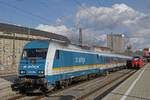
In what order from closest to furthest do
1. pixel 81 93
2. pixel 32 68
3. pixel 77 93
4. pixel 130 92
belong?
1. pixel 130 92
2. pixel 32 68
3. pixel 81 93
4. pixel 77 93

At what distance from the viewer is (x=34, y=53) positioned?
61.2 ft

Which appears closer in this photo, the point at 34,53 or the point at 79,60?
the point at 34,53

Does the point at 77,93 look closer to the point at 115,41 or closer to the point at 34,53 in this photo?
the point at 34,53

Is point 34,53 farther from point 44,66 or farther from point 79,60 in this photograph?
point 79,60

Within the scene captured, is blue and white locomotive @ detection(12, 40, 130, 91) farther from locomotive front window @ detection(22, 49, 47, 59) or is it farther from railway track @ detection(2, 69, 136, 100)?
railway track @ detection(2, 69, 136, 100)

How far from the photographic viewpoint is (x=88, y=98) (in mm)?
16172

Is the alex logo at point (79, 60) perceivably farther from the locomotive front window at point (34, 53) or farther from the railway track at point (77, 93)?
the locomotive front window at point (34, 53)

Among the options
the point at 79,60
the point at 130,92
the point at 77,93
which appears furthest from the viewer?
the point at 79,60

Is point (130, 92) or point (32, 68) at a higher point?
point (32, 68)

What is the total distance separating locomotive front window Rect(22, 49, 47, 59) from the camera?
1831 centimetres

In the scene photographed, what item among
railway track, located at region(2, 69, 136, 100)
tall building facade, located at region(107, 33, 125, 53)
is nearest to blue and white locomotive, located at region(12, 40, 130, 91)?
railway track, located at region(2, 69, 136, 100)

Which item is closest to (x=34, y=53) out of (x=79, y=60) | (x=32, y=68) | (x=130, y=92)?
(x=32, y=68)

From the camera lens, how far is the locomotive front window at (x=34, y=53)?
1831 centimetres

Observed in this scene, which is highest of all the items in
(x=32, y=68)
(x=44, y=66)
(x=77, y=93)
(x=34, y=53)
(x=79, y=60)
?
(x=34, y=53)
